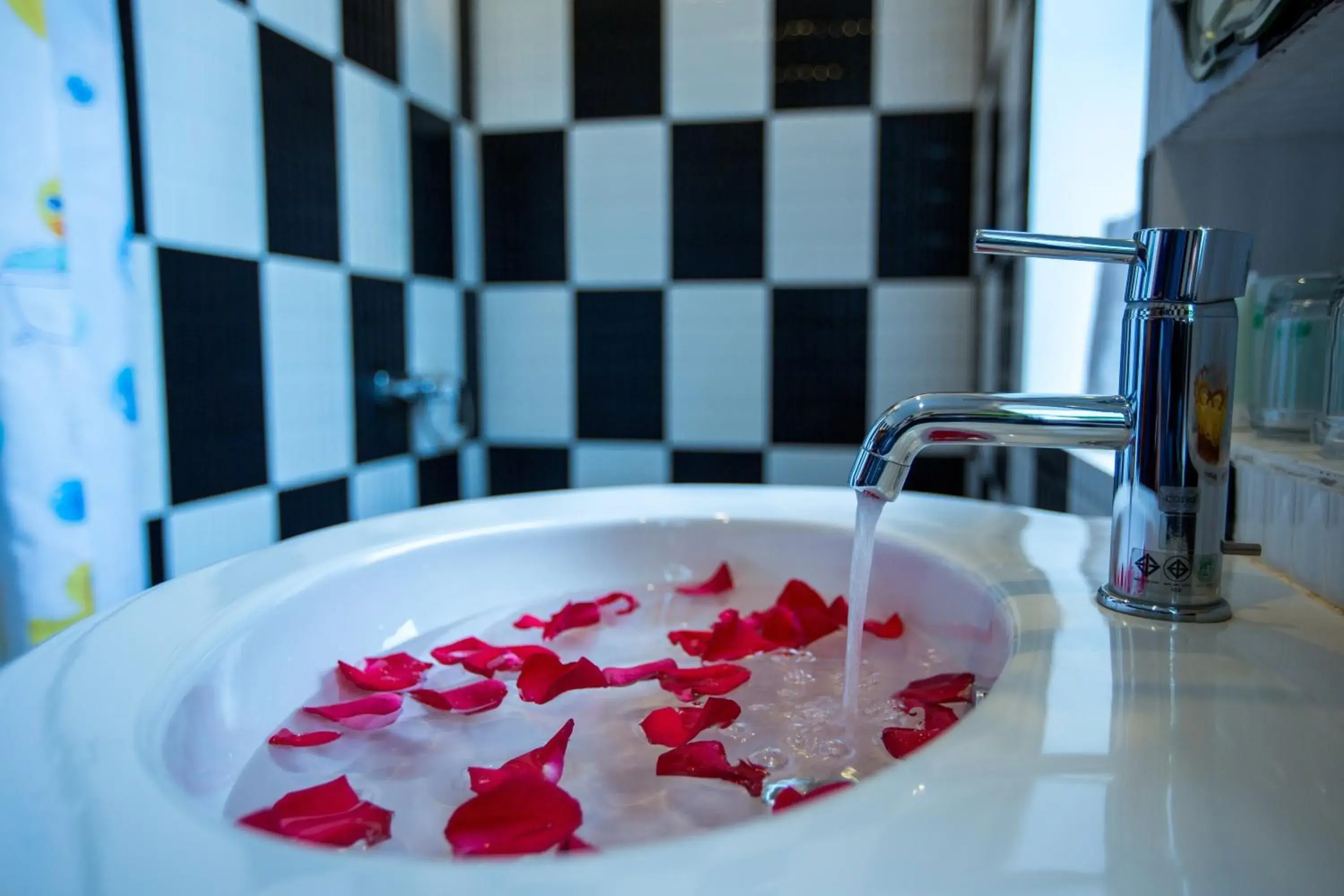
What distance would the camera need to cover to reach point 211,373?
1.13 meters

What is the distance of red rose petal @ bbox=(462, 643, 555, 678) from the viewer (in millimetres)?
598

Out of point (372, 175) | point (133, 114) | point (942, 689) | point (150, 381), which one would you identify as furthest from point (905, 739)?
point (372, 175)

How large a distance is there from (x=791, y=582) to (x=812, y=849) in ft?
1.47

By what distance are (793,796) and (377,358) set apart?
1.24 m

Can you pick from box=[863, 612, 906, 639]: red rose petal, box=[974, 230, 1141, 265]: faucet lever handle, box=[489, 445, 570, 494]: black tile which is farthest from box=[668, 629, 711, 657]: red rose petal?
box=[489, 445, 570, 494]: black tile

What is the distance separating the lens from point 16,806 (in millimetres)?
275

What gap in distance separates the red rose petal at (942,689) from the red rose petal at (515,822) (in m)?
0.25

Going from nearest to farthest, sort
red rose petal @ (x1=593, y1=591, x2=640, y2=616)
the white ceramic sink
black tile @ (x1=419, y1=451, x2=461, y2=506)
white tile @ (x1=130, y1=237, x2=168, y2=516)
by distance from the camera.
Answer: the white ceramic sink
red rose petal @ (x1=593, y1=591, x2=640, y2=616)
white tile @ (x1=130, y1=237, x2=168, y2=516)
black tile @ (x1=419, y1=451, x2=461, y2=506)

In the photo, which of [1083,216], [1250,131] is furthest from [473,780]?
[1083,216]

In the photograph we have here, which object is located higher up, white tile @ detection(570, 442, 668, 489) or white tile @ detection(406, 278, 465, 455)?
white tile @ detection(406, 278, 465, 455)

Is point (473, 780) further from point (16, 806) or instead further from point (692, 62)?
point (692, 62)

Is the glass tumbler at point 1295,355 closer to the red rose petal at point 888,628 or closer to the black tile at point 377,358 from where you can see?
the red rose petal at point 888,628

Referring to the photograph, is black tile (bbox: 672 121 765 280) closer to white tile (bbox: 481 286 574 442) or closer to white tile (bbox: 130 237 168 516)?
white tile (bbox: 481 286 574 442)

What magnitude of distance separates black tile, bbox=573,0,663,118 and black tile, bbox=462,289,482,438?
420 mm
